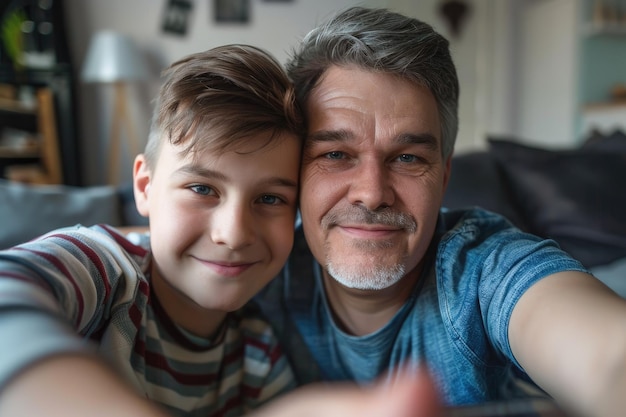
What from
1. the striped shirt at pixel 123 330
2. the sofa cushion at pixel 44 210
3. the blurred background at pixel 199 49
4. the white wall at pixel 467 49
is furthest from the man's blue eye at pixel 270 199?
the blurred background at pixel 199 49

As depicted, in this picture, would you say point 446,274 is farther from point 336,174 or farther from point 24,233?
point 24,233

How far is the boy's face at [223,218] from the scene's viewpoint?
0.77 m

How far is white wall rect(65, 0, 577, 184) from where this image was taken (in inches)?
153

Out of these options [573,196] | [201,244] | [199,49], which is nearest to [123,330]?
[201,244]

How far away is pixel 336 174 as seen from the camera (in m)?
0.88

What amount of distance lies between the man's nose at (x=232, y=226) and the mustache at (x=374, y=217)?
0.55ft

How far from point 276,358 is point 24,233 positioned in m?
1.00

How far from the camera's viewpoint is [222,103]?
799mm

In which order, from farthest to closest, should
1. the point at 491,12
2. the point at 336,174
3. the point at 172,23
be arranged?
the point at 491,12, the point at 172,23, the point at 336,174

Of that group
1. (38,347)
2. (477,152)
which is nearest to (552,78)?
(477,152)

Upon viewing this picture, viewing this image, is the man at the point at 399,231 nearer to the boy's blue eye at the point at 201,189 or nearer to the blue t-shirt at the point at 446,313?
the blue t-shirt at the point at 446,313

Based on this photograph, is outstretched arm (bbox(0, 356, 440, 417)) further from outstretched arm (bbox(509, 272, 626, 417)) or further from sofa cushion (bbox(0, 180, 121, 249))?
sofa cushion (bbox(0, 180, 121, 249))

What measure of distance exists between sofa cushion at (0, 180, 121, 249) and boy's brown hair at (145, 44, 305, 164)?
903 mm

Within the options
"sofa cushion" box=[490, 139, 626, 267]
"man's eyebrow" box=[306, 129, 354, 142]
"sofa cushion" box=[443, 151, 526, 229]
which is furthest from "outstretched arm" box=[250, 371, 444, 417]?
"sofa cushion" box=[490, 139, 626, 267]
